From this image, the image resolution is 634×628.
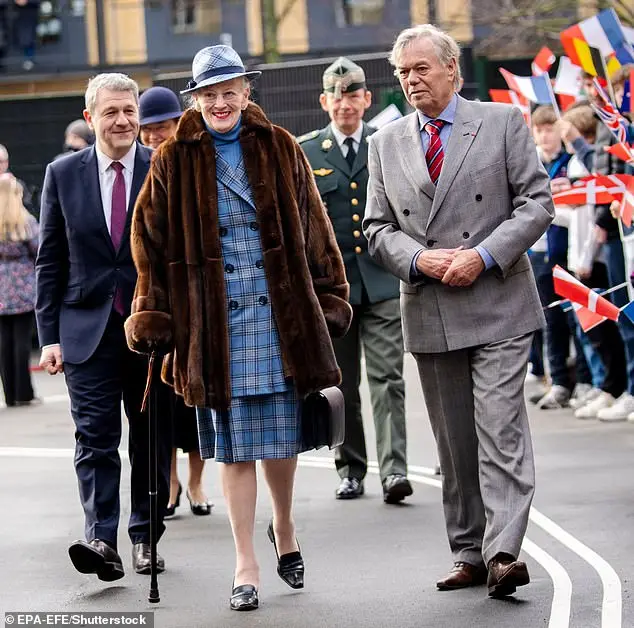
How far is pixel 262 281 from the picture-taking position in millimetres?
6879

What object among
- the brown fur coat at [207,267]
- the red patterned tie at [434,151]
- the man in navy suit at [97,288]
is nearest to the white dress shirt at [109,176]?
the man in navy suit at [97,288]

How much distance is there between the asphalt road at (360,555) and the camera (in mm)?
6574

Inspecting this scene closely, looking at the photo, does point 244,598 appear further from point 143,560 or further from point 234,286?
point 234,286

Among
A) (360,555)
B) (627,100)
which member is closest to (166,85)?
(627,100)

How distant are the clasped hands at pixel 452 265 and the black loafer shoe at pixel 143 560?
74.3 inches

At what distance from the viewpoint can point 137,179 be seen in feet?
25.2

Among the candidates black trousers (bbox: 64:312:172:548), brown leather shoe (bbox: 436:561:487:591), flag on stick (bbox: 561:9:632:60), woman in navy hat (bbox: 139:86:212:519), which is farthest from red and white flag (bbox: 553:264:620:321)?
black trousers (bbox: 64:312:172:548)

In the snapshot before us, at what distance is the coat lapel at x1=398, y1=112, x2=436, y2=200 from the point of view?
6949 millimetres

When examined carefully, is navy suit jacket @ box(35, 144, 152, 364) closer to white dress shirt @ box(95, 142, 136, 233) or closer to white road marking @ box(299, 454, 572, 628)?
white dress shirt @ box(95, 142, 136, 233)

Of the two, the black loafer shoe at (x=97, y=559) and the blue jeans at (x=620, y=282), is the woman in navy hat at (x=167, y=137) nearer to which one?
the black loafer shoe at (x=97, y=559)

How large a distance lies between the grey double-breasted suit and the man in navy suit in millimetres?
1235

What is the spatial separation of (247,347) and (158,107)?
104 inches

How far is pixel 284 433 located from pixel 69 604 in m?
1.14

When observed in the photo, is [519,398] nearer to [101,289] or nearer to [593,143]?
[101,289]
